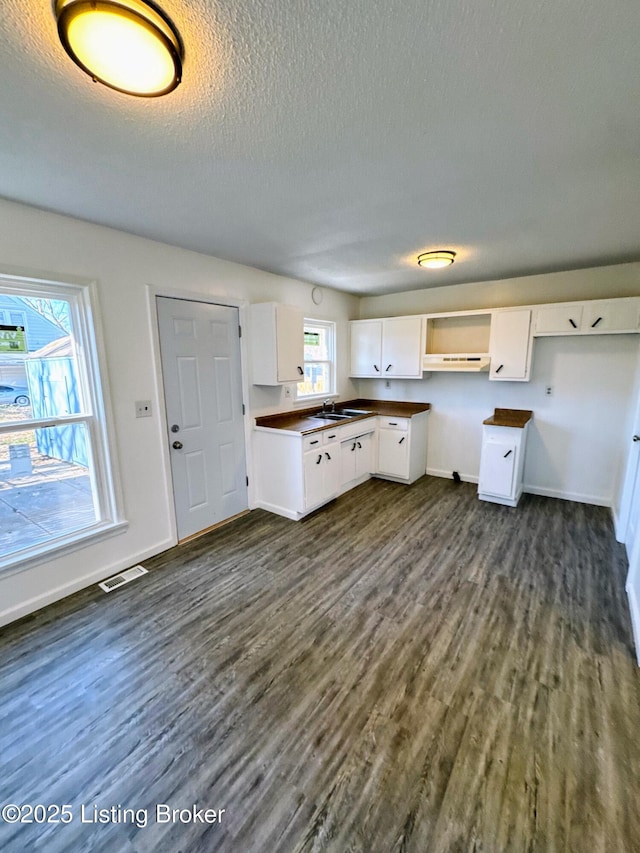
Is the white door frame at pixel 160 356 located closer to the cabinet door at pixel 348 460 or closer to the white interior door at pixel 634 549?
the cabinet door at pixel 348 460

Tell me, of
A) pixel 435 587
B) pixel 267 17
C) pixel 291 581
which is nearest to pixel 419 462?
pixel 435 587

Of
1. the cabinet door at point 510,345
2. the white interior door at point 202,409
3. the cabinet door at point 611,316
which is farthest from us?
the cabinet door at point 510,345

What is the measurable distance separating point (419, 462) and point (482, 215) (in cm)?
302

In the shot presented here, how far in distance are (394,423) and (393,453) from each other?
38cm

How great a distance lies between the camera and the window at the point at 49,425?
214 cm

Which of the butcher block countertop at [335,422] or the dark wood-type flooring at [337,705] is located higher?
the butcher block countertop at [335,422]

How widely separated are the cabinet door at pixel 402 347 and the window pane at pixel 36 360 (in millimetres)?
3420

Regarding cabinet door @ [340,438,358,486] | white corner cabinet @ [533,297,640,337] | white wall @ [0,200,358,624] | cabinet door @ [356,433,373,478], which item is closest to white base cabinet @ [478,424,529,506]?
white corner cabinet @ [533,297,640,337]

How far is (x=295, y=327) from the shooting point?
3.59m

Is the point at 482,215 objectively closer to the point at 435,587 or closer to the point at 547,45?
the point at 547,45

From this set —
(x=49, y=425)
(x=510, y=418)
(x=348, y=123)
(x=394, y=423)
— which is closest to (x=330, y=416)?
(x=394, y=423)

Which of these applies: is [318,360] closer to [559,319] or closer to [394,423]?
[394,423]

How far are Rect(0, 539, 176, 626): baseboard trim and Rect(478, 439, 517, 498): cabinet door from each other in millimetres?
3286

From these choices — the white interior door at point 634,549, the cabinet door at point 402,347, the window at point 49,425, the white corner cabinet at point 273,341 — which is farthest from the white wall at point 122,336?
the white interior door at point 634,549
